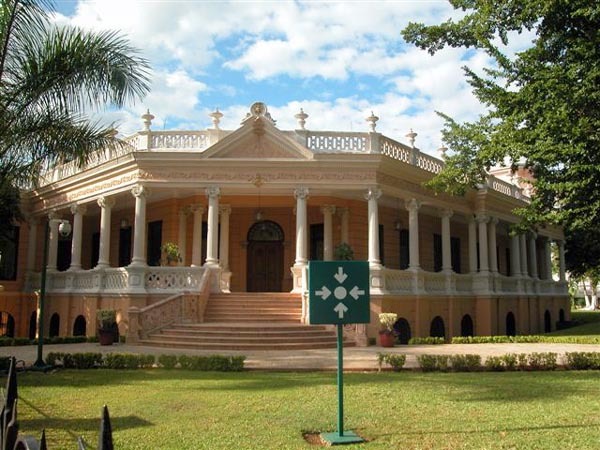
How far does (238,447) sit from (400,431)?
5.86 ft

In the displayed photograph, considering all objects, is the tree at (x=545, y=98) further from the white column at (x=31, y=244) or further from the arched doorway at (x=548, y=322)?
the white column at (x=31, y=244)

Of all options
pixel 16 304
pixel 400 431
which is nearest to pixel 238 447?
pixel 400 431

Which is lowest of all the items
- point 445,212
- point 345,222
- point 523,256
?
point 523,256

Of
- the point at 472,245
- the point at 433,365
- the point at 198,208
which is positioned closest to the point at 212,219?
the point at 198,208

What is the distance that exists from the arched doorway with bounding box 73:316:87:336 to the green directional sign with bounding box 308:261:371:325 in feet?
56.4

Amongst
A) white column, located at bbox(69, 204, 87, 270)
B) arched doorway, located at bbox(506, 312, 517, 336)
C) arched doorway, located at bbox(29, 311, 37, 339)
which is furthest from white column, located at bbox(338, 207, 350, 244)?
arched doorway, located at bbox(29, 311, 37, 339)

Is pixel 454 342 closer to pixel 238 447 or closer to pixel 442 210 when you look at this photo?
pixel 442 210

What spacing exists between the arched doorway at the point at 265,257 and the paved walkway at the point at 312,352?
6.56 m

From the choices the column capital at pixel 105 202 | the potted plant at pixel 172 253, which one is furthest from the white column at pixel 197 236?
the column capital at pixel 105 202

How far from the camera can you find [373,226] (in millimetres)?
18297

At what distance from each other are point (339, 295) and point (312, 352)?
8.59 metres

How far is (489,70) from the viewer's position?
15.2 metres

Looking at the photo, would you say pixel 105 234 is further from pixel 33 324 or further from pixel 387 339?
pixel 387 339

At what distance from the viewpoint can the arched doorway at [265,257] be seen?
21750 millimetres
